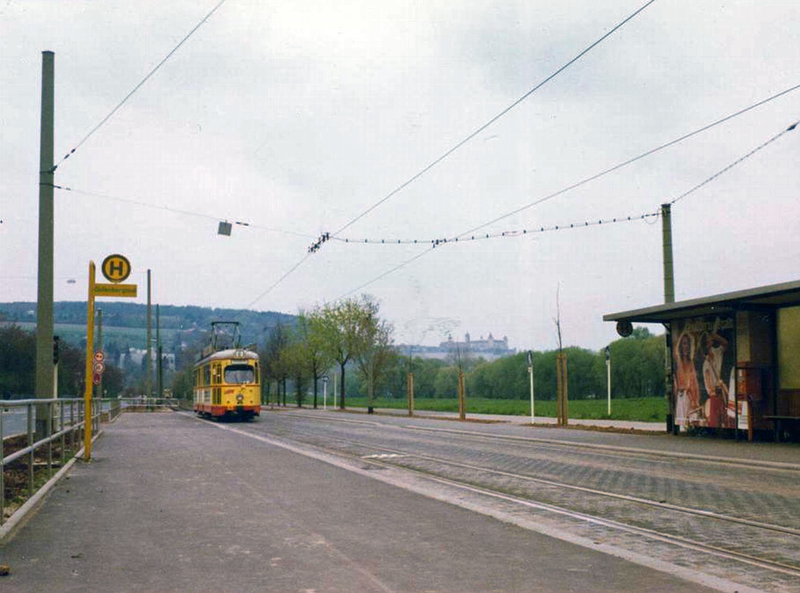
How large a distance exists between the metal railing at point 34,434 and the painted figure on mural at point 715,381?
16.4 meters

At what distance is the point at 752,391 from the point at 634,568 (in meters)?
17.8

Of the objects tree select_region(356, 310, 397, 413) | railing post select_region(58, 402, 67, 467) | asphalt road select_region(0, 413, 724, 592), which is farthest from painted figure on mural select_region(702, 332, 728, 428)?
tree select_region(356, 310, 397, 413)

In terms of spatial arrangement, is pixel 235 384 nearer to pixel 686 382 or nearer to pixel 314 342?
pixel 686 382

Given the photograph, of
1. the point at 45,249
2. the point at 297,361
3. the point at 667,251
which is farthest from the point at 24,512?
the point at 297,361

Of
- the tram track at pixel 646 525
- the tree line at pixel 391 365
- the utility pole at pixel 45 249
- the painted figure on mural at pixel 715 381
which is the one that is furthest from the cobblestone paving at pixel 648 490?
the tree line at pixel 391 365

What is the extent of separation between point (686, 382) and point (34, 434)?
1979 centimetres

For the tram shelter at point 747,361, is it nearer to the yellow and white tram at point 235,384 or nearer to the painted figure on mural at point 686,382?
the painted figure on mural at point 686,382

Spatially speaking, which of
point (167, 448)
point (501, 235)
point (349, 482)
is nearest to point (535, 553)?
point (349, 482)

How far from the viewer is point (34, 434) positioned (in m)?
11.4

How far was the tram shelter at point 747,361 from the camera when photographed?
23016mm

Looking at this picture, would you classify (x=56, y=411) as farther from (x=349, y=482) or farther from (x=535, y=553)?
(x=535, y=553)

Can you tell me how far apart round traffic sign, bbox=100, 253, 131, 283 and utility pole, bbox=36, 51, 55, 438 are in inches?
87.1

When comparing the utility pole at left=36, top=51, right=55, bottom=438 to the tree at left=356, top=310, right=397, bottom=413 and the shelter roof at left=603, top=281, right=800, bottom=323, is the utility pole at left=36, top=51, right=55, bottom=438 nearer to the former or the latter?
the shelter roof at left=603, top=281, right=800, bottom=323

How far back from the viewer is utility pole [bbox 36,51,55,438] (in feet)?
62.4
